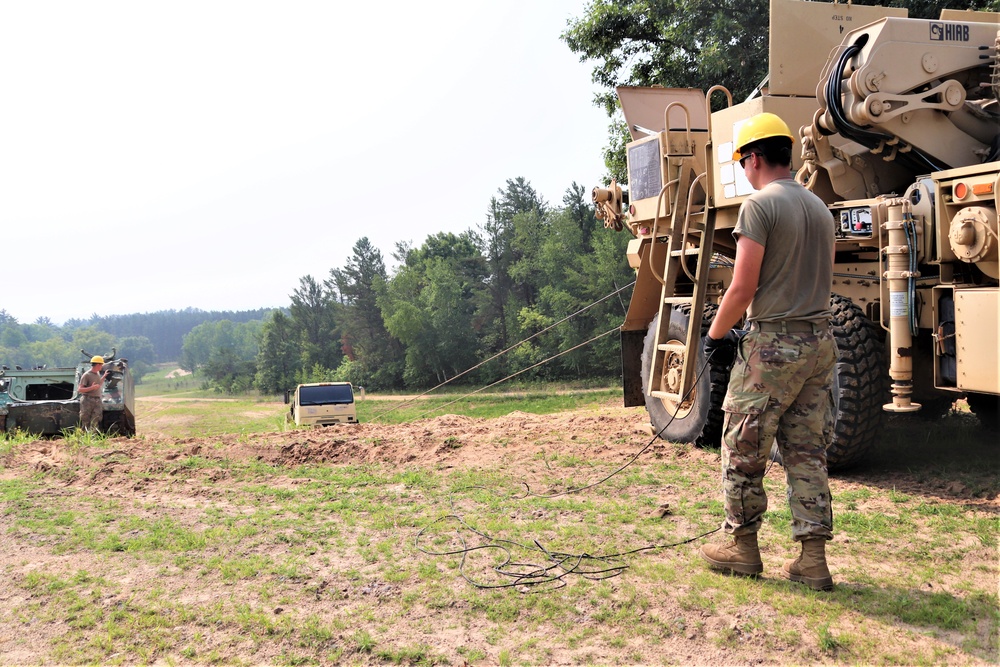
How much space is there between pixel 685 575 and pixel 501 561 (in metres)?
1.06

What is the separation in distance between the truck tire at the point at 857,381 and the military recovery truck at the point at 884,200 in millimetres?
11

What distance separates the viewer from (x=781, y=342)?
4203mm

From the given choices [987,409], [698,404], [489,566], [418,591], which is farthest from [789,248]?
[987,409]

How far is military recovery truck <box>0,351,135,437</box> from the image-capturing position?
14180mm

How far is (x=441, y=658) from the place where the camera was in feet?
12.3

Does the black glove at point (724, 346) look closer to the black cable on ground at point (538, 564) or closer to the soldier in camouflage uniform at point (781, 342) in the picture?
the soldier in camouflage uniform at point (781, 342)

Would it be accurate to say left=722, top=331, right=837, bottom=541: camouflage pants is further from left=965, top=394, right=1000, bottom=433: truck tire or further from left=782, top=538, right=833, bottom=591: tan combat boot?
left=965, top=394, right=1000, bottom=433: truck tire

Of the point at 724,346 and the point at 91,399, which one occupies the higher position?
the point at 724,346

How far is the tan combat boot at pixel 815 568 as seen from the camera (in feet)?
14.1

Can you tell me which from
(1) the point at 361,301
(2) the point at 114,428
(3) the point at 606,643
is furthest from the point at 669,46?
(1) the point at 361,301

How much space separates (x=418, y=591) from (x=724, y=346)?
80.8 inches

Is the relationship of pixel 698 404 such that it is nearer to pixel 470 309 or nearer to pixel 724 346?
pixel 724 346

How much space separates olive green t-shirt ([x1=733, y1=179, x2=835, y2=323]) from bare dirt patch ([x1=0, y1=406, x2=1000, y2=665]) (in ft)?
4.63

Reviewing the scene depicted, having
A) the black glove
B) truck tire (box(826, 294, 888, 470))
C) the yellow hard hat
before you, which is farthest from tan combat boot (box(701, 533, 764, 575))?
truck tire (box(826, 294, 888, 470))
